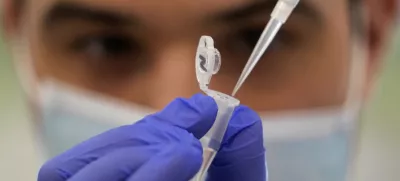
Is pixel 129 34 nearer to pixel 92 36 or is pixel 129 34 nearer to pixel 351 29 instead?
pixel 92 36

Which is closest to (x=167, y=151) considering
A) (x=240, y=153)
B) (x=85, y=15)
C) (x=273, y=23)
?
(x=240, y=153)

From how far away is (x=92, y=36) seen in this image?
1.09 meters

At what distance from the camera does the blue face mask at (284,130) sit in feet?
3.46

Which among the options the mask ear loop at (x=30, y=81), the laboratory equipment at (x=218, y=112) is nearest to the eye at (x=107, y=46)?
the mask ear loop at (x=30, y=81)

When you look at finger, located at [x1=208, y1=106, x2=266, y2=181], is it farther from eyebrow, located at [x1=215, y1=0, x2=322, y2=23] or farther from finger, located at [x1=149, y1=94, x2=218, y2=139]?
eyebrow, located at [x1=215, y1=0, x2=322, y2=23]

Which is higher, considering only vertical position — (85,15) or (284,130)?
(85,15)

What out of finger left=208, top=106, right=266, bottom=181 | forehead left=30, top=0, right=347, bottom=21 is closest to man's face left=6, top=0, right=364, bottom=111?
forehead left=30, top=0, right=347, bottom=21

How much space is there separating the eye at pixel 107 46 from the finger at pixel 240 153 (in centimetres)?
29

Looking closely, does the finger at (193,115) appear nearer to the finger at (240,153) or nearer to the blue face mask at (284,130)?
the finger at (240,153)

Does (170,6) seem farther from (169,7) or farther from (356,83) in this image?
(356,83)

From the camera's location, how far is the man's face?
98 cm

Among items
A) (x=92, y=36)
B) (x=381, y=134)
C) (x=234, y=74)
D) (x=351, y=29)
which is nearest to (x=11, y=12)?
(x=92, y=36)

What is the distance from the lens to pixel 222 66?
101cm

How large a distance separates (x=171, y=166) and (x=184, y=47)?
34cm
